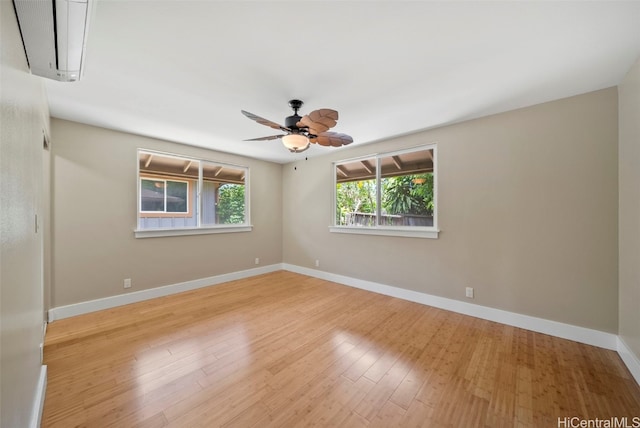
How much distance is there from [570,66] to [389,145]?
2.03 meters

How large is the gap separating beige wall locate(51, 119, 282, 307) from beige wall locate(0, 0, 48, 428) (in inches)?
78.4

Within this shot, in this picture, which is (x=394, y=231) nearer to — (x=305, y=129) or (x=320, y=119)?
(x=305, y=129)

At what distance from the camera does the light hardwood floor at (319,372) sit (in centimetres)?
151

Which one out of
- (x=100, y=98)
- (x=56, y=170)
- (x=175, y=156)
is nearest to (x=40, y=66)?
(x=100, y=98)

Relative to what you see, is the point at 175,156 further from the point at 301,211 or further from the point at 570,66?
the point at 570,66

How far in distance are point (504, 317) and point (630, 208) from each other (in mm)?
1508

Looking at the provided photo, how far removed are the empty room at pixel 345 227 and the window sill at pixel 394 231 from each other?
40 millimetres

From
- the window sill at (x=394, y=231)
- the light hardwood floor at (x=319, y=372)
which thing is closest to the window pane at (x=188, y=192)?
the light hardwood floor at (x=319, y=372)

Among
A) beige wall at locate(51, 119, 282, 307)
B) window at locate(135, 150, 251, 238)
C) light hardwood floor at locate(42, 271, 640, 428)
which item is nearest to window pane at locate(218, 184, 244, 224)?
window at locate(135, 150, 251, 238)

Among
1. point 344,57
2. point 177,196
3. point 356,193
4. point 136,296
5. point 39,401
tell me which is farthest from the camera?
point 356,193

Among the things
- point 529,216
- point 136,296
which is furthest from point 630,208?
point 136,296

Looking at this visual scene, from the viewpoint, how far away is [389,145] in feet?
12.2

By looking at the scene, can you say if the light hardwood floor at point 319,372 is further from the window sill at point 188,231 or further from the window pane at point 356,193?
the window pane at point 356,193

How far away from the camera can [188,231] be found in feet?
12.9
